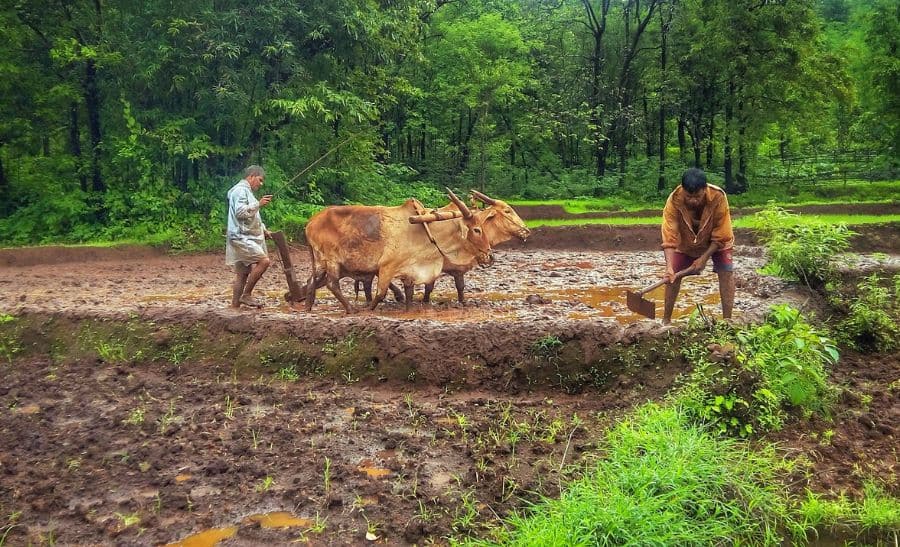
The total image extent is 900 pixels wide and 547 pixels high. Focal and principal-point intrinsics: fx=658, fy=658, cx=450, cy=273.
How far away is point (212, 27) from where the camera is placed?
1673cm

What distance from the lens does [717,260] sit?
24.5 feet

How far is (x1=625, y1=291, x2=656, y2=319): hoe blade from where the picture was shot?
25.8ft

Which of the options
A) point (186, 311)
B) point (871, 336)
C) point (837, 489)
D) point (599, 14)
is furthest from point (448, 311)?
point (599, 14)

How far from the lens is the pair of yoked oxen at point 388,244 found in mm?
9391

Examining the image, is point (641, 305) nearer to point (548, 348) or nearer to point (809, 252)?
point (548, 348)

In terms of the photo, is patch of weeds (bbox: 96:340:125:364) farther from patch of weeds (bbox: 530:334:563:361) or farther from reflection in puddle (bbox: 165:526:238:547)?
patch of weeds (bbox: 530:334:563:361)

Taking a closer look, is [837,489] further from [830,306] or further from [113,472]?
[113,472]

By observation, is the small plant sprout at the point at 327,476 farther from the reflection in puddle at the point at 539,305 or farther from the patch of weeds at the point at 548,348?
the reflection in puddle at the point at 539,305

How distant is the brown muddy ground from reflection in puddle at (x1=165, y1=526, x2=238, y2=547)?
19 millimetres

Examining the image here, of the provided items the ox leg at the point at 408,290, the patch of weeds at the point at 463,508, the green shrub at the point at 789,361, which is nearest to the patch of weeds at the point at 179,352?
the ox leg at the point at 408,290

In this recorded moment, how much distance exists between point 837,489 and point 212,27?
16882 mm

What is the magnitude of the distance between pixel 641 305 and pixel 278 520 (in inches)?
204

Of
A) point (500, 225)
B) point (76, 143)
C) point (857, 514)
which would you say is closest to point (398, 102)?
point (76, 143)

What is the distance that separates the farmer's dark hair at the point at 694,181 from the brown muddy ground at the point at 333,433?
5.40ft
